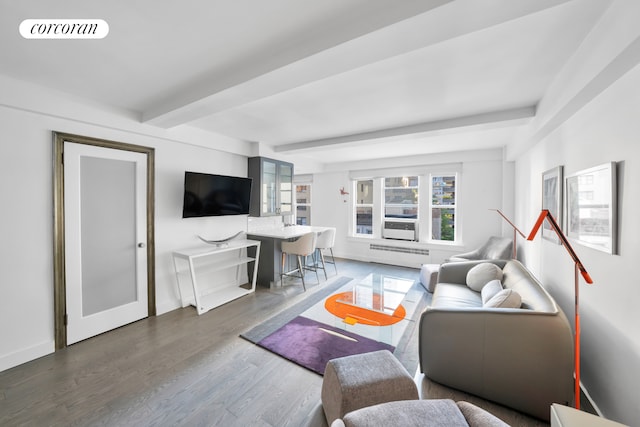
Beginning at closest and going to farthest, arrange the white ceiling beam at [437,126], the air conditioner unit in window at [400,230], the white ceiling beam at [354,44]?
1. the white ceiling beam at [354,44]
2. the white ceiling beam at [437,126]
3. the air conditioner unit in window at [400,230]

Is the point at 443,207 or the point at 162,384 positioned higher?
the point at 443,207

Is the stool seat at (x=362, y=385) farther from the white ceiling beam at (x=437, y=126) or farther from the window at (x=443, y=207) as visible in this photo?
the window at (x=443, y=207)

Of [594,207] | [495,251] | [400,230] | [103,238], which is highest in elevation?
[594,207]

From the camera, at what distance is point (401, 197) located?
227 inches

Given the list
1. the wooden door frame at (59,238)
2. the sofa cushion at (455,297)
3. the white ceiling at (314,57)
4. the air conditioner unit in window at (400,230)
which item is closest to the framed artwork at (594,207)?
the white ceiling at (314,57)

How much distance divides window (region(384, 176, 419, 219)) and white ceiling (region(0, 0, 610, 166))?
2.65 metres

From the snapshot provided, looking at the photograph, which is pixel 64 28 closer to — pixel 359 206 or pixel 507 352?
pixel 507 352

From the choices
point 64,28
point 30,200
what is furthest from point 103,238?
point 64,28

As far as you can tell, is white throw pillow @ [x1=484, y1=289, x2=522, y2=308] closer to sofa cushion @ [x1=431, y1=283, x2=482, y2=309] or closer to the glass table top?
sofa cushion @ [x1=431, y1=283, x2=482, y2=309]

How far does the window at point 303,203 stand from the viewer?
7133 mm

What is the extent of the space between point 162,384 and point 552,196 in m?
3.83

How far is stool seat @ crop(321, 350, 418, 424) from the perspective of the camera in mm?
1400

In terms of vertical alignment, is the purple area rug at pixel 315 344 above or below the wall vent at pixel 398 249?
below

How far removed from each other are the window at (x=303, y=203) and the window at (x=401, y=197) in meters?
2.19
